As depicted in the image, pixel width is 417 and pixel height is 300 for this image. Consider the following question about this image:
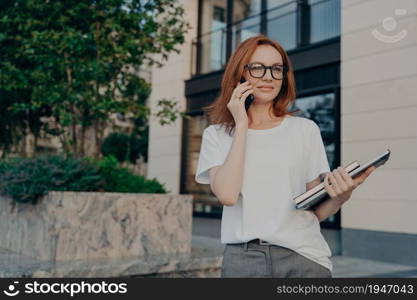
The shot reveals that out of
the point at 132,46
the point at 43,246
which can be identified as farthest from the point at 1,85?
the point at 43,246

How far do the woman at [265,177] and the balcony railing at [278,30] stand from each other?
24.5 feet

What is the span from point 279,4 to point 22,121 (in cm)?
653

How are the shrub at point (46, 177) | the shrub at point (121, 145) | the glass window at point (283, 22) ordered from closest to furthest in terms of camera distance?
the shrub at point (46, 177), the glass window at point (283, 22), the shrub at point (121, 145)

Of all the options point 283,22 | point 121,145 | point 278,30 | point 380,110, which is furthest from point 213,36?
point 121,145

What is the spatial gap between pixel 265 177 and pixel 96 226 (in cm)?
312

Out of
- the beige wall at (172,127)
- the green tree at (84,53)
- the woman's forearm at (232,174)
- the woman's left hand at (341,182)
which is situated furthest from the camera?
the beige wall at (172,127)

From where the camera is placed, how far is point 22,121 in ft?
36.3

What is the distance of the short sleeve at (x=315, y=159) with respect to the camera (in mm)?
1688

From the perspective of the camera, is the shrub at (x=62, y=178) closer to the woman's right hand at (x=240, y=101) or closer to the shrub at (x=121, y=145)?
the woman's right hand at (x=240, y=101)

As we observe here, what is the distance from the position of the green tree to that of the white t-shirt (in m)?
4.35

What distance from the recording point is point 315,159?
1701 millimetres

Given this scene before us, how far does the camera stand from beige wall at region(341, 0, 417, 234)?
7191 mm

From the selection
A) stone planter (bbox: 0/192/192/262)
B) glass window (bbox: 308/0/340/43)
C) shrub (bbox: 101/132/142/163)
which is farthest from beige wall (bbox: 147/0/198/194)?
stone planter (bbox: 0/192/192/262)

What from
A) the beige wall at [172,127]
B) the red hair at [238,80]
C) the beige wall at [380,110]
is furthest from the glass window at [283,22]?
the red hair at [238,80]
